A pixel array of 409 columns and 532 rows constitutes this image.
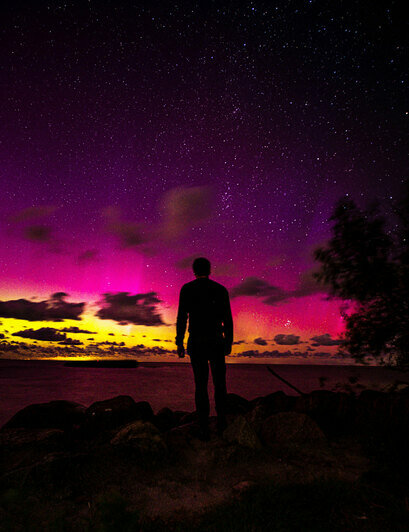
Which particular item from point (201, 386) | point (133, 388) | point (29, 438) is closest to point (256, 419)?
point (201, 386)

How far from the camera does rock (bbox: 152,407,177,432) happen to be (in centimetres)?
742

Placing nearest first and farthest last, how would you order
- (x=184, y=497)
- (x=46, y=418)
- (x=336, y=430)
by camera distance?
(x=184, y=497), (x=336, y=430), (x=46, y=418)

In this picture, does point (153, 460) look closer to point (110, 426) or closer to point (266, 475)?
point (266, 475)

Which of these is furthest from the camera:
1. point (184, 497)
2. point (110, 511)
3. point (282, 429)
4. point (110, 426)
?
point (110, 426)

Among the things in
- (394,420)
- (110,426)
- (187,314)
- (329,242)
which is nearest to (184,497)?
(187,314)

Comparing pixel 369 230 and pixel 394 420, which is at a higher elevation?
pixel 369 230

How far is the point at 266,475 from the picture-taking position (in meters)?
4.48

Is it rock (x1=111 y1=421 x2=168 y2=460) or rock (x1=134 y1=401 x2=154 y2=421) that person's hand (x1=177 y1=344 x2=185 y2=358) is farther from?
rock (x1=134 y1=401 x2=154 y2=421)

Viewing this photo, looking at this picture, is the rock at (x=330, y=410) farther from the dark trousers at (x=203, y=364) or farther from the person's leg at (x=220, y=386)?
the dark trousers at (x=203, y=364)

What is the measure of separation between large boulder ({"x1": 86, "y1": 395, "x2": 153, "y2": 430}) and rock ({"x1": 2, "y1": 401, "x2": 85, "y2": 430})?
340mm

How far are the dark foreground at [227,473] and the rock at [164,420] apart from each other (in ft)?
3.28

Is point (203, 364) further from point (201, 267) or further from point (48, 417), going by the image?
point (48, 417)

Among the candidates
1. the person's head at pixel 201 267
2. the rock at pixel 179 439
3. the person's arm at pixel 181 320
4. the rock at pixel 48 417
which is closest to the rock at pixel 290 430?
the rock at pixel 179 439

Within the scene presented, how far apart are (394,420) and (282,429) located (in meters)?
1.96
